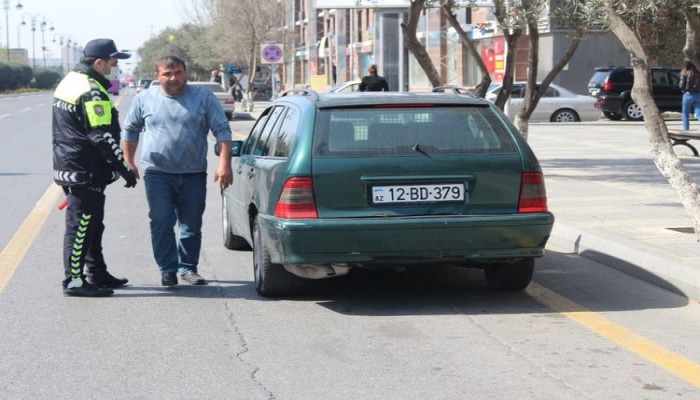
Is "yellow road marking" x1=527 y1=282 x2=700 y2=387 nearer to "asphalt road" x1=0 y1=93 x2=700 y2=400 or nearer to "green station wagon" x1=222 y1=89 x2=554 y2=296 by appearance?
"asphalt road" x1=0 y1=93 x2=700 y2=400

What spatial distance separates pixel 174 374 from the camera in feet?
18.9

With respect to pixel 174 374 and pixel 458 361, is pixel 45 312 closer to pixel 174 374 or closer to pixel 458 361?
pixel 174 374

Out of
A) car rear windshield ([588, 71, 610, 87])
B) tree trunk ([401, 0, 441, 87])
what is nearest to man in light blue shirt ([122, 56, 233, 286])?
tree trunk ([401, 0, 441, 87])

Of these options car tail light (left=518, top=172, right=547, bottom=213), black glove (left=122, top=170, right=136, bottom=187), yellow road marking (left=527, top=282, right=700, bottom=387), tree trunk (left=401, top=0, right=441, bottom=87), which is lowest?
yellow road marking (left=527, top=282, right=700, bottom=387)

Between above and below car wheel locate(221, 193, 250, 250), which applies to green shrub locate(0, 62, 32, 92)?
above

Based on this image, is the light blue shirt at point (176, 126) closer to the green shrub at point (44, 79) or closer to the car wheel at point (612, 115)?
the car wheel at point (612, 115)

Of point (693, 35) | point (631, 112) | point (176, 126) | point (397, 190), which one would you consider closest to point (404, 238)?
point (397, 190)

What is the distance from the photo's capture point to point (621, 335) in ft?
21.9

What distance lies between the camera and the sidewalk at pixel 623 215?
8.56 m

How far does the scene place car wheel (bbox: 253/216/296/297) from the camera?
7629mm

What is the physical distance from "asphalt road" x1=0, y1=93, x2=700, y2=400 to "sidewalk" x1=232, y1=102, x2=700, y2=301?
21cm

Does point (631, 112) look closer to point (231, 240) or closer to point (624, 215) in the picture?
point (624, 215)

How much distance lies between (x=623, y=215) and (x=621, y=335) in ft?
16.1

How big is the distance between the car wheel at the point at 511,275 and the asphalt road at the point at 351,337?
8 centimetres
